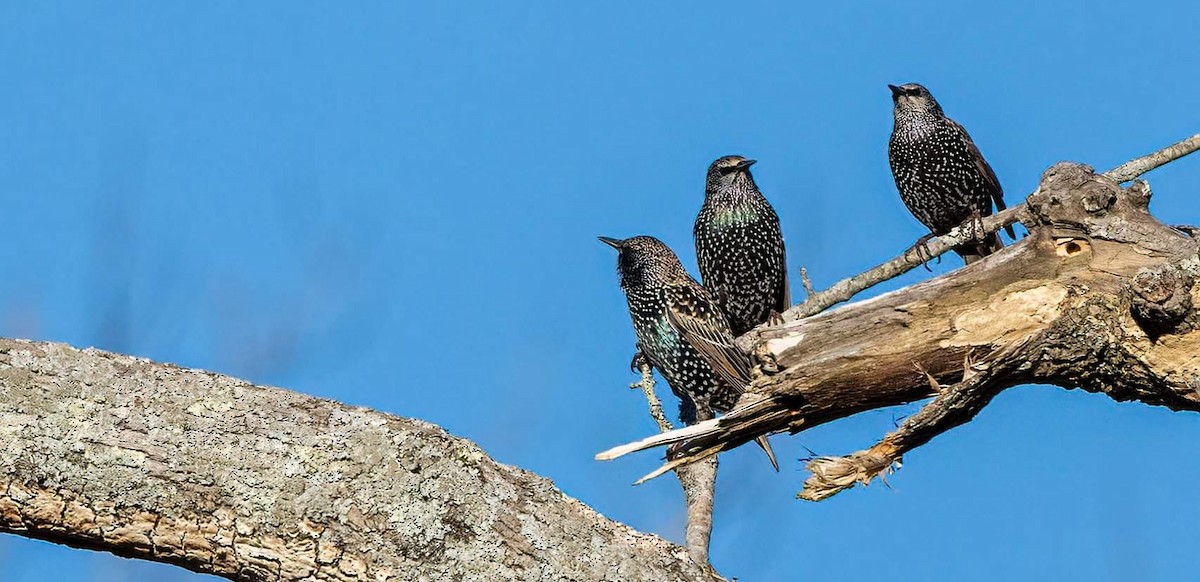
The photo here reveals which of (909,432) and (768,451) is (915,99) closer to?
(768,451)

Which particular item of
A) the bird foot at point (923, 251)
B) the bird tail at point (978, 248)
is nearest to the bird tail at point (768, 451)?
the bird foot at point (923, 251)

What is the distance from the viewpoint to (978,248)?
6.97 meters

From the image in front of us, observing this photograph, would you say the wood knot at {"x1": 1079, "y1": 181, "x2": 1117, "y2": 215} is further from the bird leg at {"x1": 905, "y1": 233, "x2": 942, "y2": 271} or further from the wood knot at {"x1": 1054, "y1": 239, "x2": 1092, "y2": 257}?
the bird leg at {"x1": 905, "y1": 233, "x2": 942, "y2": 271}

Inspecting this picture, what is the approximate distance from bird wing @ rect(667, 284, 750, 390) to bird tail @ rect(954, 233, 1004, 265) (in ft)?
4.16

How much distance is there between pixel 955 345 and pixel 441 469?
1406mm

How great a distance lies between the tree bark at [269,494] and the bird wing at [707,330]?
388cm

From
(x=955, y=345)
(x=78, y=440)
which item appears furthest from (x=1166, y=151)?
(x=78, y=440)

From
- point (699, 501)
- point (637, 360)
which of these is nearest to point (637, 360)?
point (637, 360)

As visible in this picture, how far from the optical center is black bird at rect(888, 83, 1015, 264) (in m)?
7.34

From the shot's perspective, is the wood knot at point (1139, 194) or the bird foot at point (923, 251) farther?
the bird foot at point (923, 251)

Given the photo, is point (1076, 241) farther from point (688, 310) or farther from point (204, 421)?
point (688, 310)

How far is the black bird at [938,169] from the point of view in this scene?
24.1 feet

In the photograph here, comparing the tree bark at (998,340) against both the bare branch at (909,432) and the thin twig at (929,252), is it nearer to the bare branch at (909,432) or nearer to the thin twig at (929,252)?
the bare branch at (909,432)

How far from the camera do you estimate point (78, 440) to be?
8.41ft
